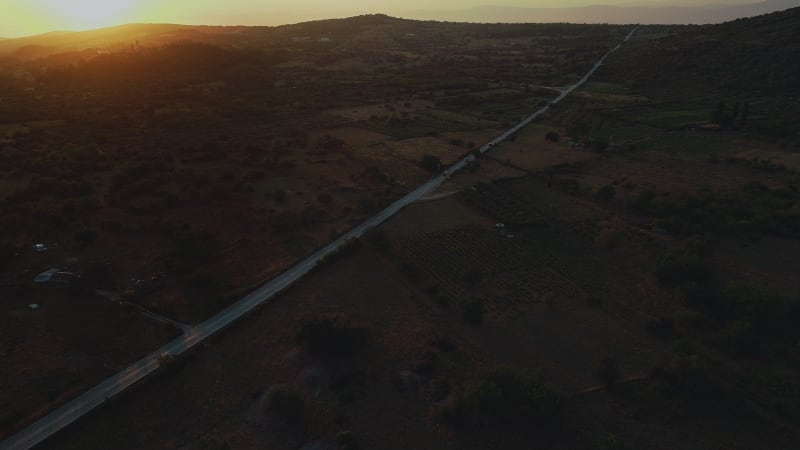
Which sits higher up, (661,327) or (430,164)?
(430,164)

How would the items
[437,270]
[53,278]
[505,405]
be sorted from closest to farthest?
1. [505,405]
2. [53,278]
3. [437,270]

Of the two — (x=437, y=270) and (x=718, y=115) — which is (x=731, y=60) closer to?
(x=718, y=115)

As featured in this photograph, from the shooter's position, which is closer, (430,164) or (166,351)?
(166,351)

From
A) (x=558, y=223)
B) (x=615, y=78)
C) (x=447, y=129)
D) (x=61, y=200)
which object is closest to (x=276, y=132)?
(x=447, y=129)

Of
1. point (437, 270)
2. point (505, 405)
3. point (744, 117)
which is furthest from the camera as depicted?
point (744, 117)

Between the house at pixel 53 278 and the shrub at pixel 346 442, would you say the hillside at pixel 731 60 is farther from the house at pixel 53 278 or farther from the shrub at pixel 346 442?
the house at pixel 53 278

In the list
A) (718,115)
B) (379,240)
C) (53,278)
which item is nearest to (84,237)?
(53,278)

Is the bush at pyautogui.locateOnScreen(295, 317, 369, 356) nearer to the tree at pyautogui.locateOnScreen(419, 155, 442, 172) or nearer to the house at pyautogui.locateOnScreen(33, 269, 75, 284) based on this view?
the house at pyautogui.locateOnScreen(33, 269, 75, 284)
